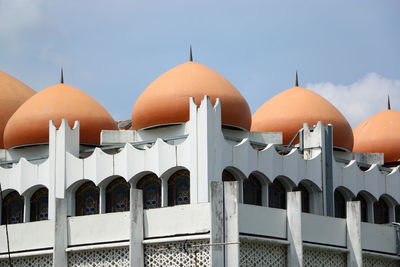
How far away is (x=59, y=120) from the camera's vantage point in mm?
35125

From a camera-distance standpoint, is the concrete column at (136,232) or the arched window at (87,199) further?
the arched window at (87,199)

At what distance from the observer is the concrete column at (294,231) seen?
29781 mm

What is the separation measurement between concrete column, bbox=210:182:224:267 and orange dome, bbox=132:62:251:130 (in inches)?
214

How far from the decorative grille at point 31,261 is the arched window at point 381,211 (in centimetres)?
1249

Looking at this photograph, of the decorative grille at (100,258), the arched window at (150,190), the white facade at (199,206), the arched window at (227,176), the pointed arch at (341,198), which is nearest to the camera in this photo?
the white facade at (199,206)

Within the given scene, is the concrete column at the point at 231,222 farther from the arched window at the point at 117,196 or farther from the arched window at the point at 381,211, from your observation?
the arched window at the point at 381,211

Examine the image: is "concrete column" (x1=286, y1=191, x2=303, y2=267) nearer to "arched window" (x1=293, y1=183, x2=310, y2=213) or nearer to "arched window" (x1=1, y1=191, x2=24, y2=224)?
"arched window" (x1=293, y1=183, x2=310, y2=213)

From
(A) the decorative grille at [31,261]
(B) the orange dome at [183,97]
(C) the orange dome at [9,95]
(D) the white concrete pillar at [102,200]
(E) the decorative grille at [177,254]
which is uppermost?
(C) the orange dome at [9,95]

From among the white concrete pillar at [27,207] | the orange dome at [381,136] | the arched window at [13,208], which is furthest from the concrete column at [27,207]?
the orange dome at [381,136]

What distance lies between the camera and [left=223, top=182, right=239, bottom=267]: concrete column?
27875 millimetres

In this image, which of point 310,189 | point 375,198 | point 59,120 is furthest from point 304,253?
point 59,120

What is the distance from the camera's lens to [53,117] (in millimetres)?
35188

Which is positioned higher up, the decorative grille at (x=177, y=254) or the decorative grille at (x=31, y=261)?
the decorative grille at (x=31, y=261)

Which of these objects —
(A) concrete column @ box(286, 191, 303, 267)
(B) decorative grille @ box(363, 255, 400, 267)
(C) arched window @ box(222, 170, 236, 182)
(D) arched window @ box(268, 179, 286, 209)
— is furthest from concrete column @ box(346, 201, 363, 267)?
(C) arched window @ box(222, 170, 236, 182)
